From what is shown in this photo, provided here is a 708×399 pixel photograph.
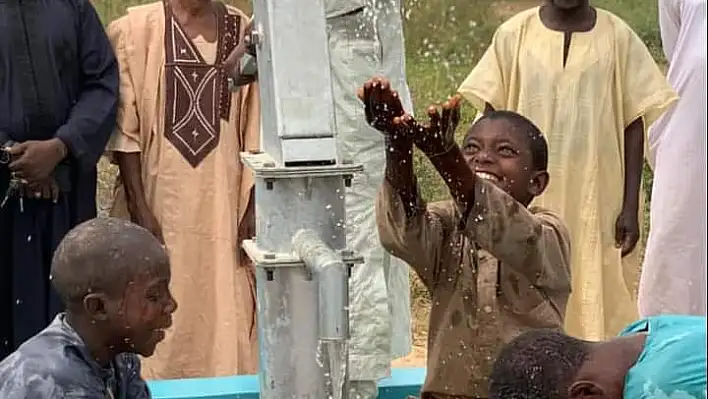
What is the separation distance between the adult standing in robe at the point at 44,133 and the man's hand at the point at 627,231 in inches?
63.7

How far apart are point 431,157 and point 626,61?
196cm

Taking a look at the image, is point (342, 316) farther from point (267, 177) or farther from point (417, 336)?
point (417, 336)

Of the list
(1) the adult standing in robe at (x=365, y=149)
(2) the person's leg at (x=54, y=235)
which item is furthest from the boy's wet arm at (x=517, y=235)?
(2) the person's leg at (x=54, y=235)

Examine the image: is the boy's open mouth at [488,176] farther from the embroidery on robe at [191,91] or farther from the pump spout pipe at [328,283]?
the embroidery on robe at [191,91]

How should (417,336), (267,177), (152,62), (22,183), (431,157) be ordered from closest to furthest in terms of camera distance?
(267,177), (431,157), (22,183), (152,62), (417,336)

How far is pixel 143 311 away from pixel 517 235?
729 mm

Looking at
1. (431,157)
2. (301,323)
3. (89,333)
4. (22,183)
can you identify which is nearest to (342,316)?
(301,323)

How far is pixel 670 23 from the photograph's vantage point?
13.9 feet

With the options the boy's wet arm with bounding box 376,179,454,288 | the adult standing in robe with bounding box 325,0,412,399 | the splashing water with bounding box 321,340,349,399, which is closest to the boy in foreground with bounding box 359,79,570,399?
the boy's wet arm with bounding box 376,179,454,288

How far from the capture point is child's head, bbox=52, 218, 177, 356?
256cm

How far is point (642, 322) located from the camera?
2436mm

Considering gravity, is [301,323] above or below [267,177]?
below

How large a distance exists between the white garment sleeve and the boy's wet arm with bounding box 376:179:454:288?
1.61 m

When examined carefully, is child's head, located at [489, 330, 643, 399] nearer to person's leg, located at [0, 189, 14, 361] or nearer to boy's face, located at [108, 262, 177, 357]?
boy's face, located at [108, 262, 177, 357]
